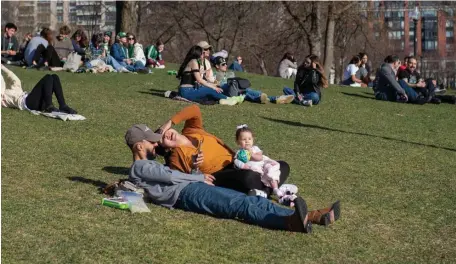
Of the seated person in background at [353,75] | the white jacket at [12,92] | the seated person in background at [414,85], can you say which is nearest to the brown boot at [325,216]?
the white jacket at [12,92]

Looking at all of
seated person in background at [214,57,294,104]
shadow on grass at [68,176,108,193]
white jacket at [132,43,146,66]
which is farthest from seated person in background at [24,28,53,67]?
shadow on grass at [68,176,108,193]

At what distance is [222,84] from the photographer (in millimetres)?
16250

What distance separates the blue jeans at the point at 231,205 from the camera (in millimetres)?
6805

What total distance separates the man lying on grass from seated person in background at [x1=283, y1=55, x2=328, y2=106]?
9.28 meters

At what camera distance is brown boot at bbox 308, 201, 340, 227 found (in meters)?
6.89

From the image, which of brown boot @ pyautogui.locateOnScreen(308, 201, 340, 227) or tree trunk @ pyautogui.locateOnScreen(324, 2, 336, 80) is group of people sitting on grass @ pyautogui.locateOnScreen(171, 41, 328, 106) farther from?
tree trunk @ pyautogui.locateOnScreen(324, 2, 336, 80)

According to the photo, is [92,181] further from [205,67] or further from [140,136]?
[205,67]

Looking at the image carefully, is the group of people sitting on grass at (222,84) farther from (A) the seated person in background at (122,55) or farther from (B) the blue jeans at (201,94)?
(A) the seated person in background at (122,55)

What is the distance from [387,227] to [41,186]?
11.3ft

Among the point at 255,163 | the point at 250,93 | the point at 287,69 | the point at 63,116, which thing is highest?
the point at 287,69

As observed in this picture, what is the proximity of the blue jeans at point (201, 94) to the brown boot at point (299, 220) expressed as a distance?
8989 mm

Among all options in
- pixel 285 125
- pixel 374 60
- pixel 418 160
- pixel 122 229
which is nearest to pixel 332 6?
pixel 285 125

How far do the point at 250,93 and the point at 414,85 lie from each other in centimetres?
480

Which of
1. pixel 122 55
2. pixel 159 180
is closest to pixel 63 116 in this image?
pixel 159 180
